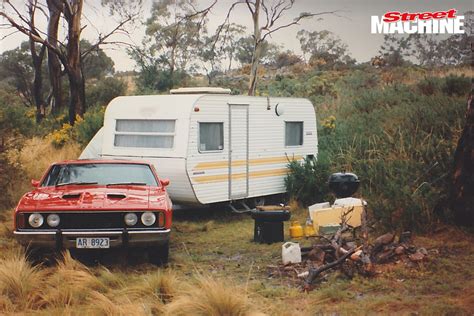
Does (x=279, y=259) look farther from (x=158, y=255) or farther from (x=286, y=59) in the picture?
(x=286, y=59)

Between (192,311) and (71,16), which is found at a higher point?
(71,16)

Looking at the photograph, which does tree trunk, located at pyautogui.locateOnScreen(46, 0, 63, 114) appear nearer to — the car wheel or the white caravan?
the white caravan

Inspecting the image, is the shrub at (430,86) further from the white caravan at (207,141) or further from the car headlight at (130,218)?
the car headlight at (130,218)

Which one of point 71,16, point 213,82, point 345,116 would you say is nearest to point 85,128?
point 71,16

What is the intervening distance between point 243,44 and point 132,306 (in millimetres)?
36289

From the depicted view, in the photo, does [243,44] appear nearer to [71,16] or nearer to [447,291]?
[71,16]

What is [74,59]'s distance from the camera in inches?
833

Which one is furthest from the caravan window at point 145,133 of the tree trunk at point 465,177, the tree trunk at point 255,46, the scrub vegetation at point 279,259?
the tree trunk at point 255,46

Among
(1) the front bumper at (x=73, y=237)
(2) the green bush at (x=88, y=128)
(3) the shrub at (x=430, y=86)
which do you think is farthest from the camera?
(3) the shrub at (x=430, y=86)

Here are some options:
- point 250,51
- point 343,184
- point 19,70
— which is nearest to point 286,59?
point 250,51

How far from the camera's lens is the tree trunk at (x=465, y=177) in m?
9.20

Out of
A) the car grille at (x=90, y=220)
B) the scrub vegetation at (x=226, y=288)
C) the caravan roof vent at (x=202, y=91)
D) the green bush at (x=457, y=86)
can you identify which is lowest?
the scrub vegetation at (x=226, y=288)

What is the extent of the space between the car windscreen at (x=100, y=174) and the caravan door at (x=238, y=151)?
3.21 m

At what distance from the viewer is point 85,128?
19125 mm
